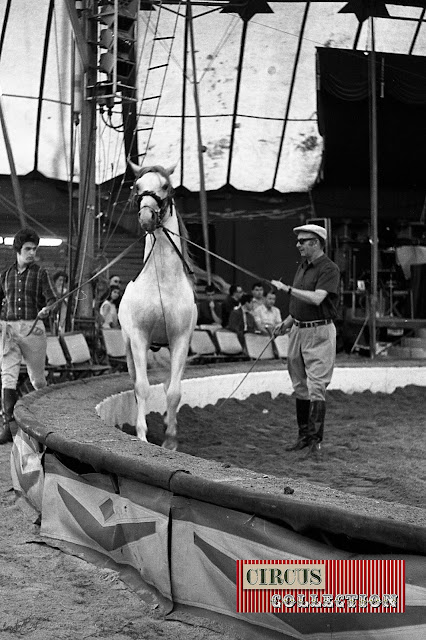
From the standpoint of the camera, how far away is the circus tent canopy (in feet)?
66.7

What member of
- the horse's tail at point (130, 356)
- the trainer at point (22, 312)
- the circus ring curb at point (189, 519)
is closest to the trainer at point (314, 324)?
the horse's tail at point (130, 356)

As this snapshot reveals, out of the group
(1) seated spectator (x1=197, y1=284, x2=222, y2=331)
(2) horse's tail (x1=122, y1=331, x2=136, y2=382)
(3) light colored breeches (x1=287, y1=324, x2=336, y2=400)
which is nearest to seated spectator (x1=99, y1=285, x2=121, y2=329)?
(1) seated spectator (x1=197, y1=284, x2=222, y2=331)

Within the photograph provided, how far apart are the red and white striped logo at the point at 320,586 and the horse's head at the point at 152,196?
3433 millimetres

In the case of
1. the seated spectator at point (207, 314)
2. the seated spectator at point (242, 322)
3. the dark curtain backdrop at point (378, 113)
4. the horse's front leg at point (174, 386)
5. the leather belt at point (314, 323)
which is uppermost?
the dark curtain backdrop at point (378, 113)

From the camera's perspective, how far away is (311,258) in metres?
6.82

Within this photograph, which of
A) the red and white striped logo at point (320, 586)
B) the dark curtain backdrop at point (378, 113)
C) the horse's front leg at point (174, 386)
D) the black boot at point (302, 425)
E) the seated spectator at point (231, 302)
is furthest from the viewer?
the dark curtain backdrop at point (378, 113)

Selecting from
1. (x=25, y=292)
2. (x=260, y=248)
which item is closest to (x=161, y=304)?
(x=25, y=292)

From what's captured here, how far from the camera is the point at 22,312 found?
7.70m

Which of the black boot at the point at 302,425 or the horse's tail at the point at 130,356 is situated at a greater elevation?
the horse's tail at the point at 130,356

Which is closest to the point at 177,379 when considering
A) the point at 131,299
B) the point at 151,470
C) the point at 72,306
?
the point at 131,299

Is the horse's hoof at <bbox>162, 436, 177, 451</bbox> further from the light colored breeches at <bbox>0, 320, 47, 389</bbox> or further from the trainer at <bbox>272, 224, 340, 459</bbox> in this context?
the light colored breeches at <bbox>0, 320, 47, 389</bbox>

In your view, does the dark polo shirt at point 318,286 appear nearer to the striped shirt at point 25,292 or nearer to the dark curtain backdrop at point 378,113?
the striped shirt at point 25,292

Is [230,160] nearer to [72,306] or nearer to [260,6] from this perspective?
[260,6]

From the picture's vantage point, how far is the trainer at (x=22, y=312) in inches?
302
